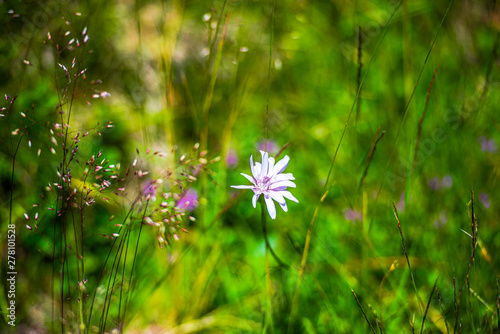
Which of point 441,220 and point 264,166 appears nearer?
point 264,166

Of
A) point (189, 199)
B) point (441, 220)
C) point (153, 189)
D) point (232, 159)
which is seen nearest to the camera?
point (153, 189)

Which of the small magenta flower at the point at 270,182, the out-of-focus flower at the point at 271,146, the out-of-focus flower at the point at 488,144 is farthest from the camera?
the out-of-focus flower at the point at 271,146

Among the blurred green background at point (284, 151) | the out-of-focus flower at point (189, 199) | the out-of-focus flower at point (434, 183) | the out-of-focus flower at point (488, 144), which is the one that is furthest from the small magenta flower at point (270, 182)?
the out-of-focus flower at point (488, 144)

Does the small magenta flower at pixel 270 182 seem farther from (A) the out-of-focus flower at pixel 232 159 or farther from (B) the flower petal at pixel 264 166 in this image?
(A) the out-of-focus flower at pixel 232 159

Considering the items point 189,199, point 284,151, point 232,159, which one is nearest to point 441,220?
point 284,151

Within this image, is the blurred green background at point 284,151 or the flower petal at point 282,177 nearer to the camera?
the flower petal at point 282,177

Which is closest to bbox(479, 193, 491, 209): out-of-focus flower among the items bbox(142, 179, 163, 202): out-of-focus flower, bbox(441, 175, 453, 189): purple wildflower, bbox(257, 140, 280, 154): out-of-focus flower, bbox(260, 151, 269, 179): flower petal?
bbox(441, 175, 453, 189): purple wildflower

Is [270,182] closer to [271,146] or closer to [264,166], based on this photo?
[264,166]

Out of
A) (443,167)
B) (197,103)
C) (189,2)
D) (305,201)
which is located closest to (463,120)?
(443,167)
